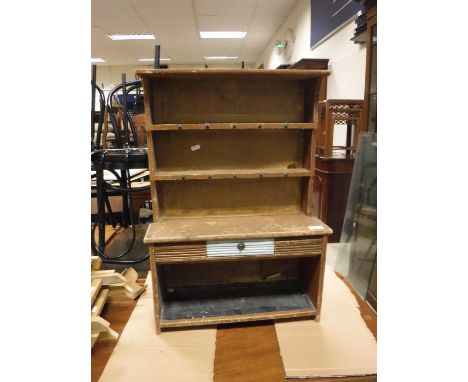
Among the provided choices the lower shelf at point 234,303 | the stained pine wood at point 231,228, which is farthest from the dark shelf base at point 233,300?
the stained pine wood at point 231,228

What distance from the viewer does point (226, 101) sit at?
1.68 m

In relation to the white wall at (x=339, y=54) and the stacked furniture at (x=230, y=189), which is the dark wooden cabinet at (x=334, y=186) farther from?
the stacked furniture at (x=230, y=189)

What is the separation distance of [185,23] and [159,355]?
5919 millimetres

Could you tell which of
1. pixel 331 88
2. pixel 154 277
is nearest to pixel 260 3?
pixel 331 88

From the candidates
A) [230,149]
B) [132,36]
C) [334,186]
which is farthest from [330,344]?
[132,36]

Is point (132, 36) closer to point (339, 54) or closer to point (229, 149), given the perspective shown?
point (339, 54)

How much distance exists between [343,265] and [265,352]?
41.9 inches

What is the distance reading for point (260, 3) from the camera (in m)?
4.84

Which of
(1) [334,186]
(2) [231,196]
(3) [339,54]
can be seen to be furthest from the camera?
A: (3) [339,54]

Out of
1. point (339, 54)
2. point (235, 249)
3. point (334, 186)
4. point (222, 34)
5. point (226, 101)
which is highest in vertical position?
point (222, 34)

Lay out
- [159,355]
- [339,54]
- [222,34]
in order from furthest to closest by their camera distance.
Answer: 1. [222,34]
2. [339,54]
3. [159,355]

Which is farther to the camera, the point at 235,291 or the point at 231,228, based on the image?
the point at 235,291

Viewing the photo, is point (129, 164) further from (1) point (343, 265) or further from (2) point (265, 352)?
(1) point (343, 265)

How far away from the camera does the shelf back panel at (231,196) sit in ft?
5.74
